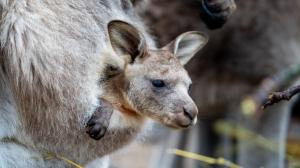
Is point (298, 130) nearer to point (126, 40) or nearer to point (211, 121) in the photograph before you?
point (211, 121)

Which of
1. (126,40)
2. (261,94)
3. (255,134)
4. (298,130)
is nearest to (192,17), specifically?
(255,134)

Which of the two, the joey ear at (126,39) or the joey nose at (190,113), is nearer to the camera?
the joey nose at (190,113)

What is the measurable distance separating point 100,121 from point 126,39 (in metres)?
0.30

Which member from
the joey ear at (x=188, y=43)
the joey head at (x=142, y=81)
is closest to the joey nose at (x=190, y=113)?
the joey head at (x=142, y=81)

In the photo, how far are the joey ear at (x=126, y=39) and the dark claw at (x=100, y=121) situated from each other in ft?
0.64

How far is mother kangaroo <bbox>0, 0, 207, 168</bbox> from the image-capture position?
118 inches

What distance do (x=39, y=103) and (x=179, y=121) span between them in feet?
1.63

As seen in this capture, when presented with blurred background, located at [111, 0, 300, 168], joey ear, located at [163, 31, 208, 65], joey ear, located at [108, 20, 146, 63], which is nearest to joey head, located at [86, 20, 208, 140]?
joey ear, located at [108, 20, 146, 63]

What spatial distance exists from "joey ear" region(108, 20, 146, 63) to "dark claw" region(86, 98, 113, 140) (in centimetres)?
19

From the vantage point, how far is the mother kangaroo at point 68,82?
3.00 m

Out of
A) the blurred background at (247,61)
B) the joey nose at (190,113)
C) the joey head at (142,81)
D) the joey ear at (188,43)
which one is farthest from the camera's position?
the blurred background at (247,61)

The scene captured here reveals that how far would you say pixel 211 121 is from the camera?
689 centimetres

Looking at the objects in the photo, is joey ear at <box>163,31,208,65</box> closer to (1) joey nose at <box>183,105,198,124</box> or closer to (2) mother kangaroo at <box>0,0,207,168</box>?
(2) mother kangaroo at <box>0,0,207,168</box>

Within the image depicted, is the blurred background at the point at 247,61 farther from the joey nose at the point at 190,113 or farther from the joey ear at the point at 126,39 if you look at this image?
the joey nose at the point at 190,113
